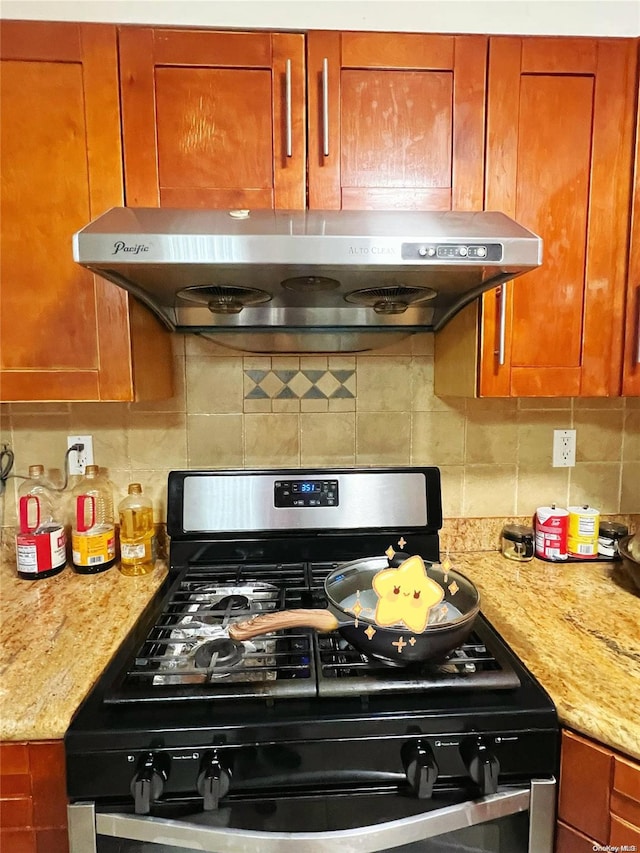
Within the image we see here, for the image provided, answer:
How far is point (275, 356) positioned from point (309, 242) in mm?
587

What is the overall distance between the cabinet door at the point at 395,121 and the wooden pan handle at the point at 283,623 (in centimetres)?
84

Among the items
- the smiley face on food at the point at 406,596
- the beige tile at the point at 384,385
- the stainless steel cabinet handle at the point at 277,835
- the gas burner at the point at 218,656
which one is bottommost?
the stainless steel cabinet handle at the point at 277,835

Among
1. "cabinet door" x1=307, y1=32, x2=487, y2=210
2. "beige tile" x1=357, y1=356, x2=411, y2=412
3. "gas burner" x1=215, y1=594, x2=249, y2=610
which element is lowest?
"gas burner" x1=215, y1=594, x2=249, y2=610

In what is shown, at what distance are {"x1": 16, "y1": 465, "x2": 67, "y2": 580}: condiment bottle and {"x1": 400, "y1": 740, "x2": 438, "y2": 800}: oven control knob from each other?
988 millimetres

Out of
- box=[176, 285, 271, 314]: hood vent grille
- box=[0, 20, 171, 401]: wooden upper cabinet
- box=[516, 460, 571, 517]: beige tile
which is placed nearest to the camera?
box=[0, 20, 171, 401]: wooden upper cabinet

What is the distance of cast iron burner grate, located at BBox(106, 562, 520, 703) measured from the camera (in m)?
0.79

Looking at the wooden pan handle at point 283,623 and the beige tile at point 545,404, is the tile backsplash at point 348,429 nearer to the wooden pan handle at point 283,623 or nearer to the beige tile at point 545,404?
the beige tile at point 545,404

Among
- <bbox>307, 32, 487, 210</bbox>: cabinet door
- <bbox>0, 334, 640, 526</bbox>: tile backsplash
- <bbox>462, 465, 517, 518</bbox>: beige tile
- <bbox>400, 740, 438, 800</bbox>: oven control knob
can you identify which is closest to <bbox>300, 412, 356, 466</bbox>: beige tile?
<bbox>0, 334, 640, 526</bbox>: tile backsplash

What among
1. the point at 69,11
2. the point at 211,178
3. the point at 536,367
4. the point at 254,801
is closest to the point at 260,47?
the point at 211,178

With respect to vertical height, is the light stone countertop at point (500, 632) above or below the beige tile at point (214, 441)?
below

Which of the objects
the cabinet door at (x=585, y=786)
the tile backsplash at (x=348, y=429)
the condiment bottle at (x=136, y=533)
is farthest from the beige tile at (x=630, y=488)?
the condiment bottle at (x=136, y=533)

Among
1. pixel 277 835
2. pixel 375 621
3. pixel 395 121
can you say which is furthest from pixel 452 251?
pixel 277 835

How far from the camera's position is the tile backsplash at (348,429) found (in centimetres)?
138

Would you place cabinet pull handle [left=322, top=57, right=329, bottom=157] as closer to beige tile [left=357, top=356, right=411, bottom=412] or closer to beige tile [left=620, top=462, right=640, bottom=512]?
beige tile [left=357, top=356, right=411, bottom=412]
